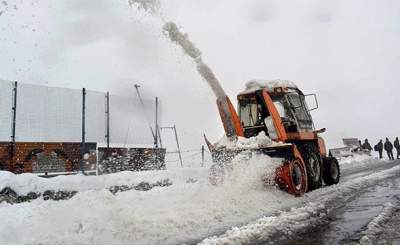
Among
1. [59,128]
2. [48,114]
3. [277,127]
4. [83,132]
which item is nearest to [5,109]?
[48,114]

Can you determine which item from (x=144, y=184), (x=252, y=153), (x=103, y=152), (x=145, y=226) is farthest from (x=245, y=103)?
(x=145, y=226)

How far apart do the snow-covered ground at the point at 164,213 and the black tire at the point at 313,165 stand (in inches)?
26.8

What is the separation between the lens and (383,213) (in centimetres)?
735

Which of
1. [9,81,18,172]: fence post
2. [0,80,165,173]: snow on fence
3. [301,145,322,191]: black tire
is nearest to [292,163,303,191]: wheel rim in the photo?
[301,145,322,191]: black tire

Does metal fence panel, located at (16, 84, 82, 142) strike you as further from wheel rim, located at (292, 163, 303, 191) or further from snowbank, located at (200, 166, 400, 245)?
snowbank, located at (200, 166, 400, 245)

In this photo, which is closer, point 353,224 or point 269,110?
point 353,224

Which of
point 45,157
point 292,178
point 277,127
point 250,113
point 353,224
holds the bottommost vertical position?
point 353,224

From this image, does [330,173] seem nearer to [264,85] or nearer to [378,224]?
[264,85]

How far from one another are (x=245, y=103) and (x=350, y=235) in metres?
6.43

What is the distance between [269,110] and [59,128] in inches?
256

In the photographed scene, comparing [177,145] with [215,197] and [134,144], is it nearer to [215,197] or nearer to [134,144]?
[134,144]

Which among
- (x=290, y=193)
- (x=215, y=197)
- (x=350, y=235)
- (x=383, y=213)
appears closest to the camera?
(x=350, y=235)

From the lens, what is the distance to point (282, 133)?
10578 mm

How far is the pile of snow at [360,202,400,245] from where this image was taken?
18.2ft
